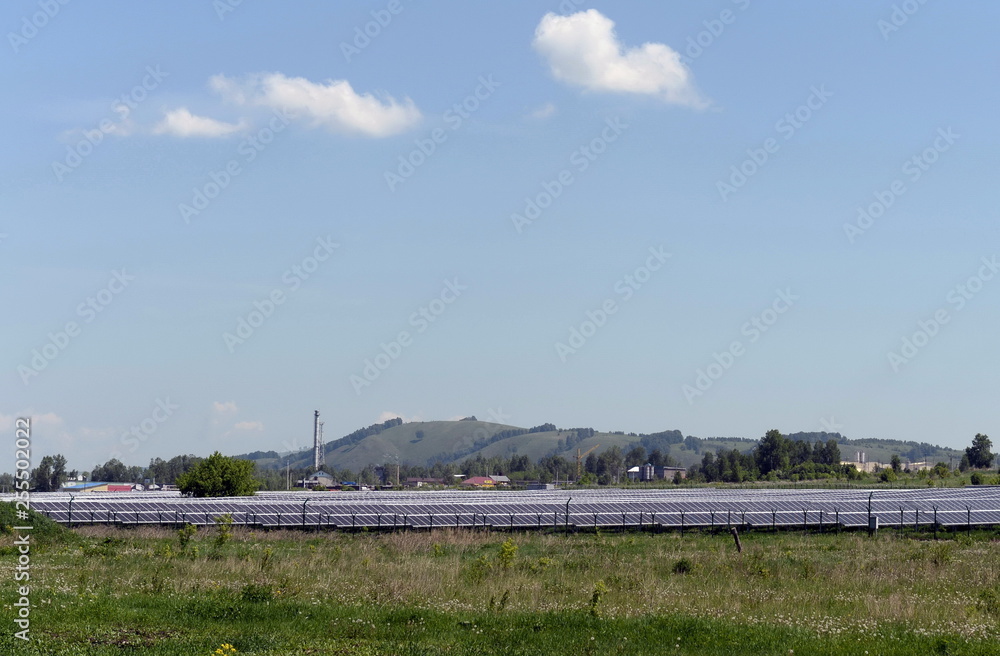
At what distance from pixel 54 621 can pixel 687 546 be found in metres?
33.1

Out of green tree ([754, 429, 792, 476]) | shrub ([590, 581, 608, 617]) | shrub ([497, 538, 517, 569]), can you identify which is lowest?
green tree ([754, 429, 792, 476])

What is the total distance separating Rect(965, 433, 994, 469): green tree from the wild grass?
526ft

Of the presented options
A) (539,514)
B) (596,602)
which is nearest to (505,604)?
(596,602)

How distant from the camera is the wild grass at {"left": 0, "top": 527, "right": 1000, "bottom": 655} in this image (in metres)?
19.1

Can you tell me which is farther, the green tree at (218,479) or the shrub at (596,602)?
the green tree at (218,479)

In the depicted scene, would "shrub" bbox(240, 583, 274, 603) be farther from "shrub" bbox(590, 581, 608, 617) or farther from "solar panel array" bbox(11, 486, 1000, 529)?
"solar panel array" bbox(11, 486, 1000, 529)

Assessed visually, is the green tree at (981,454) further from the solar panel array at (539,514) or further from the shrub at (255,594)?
the shrub at (255,594)

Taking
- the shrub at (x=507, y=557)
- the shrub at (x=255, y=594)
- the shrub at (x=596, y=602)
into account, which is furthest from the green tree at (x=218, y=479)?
the shrub at (x=596, y=602)

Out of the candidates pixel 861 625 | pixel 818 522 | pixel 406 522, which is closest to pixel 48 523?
pixel 406 522

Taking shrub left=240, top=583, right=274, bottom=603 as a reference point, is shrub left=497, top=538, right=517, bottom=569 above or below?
below

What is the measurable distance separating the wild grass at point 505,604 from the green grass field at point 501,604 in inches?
2.6

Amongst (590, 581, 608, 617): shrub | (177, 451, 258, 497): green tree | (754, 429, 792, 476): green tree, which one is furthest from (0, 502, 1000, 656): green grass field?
(754, 429, 792, 476): green tree

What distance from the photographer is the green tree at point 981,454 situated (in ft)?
588

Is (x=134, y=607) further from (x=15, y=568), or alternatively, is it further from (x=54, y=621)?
(x=15, y=568)
